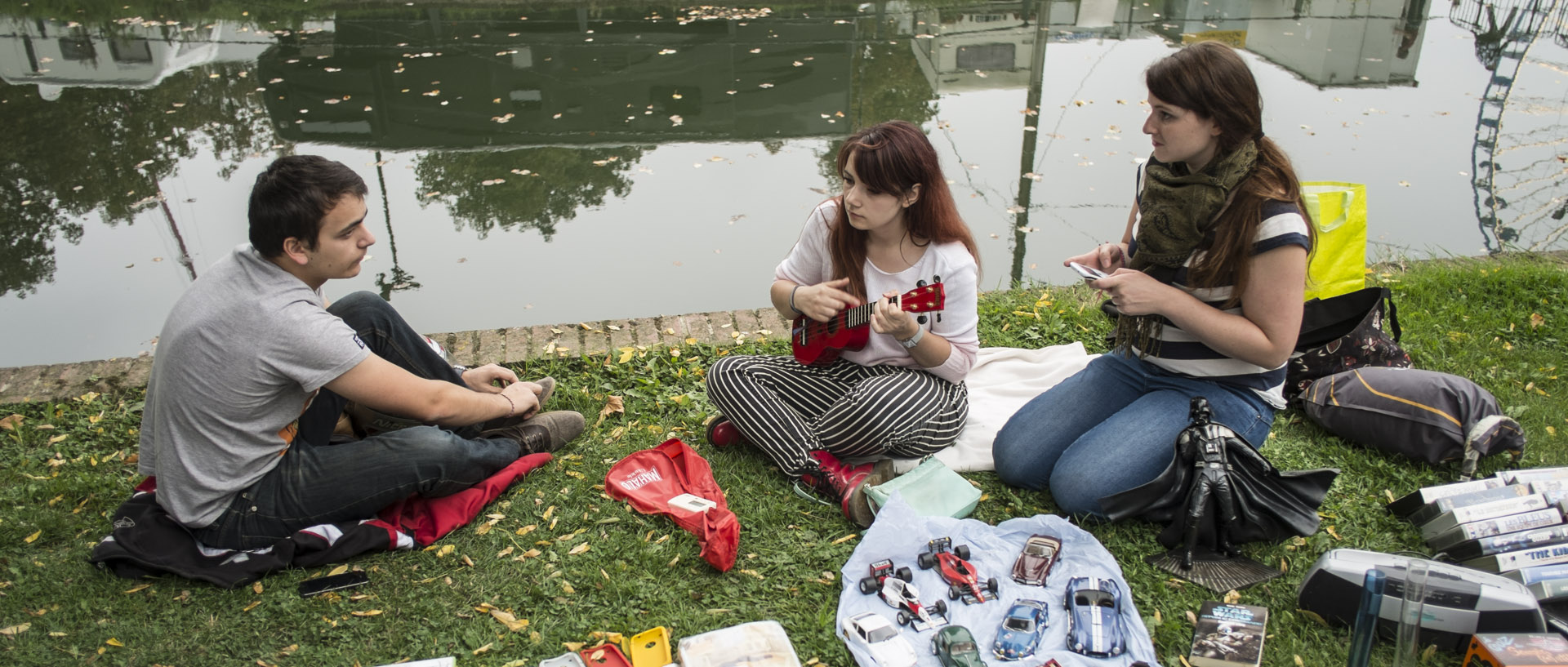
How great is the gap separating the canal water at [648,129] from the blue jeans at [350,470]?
1.56 metres

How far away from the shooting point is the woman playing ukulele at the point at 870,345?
3152mm

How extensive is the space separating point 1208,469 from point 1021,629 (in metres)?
0.77

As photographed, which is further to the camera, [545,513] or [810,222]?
[810,222]

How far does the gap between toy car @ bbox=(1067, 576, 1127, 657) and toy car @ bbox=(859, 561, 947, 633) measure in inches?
14.0

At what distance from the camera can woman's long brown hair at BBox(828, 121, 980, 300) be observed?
3.07m

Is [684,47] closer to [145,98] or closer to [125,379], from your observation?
[145,98]

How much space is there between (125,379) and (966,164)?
4.87 m

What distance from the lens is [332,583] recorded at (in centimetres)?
290

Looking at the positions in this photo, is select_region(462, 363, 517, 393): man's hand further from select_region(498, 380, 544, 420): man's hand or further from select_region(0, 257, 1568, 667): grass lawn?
select_region(0, 257, 1568, 667): grass lawn

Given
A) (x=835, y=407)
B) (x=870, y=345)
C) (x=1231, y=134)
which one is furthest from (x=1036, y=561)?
(x=1231, y=134)

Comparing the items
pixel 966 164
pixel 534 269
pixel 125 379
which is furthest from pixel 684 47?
pixel 125 379

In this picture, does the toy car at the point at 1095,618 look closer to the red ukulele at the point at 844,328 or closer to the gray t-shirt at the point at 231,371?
the red ukulele at the point at 844,328

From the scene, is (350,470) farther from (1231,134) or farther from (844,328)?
(1231,134)

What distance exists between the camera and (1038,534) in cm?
303
